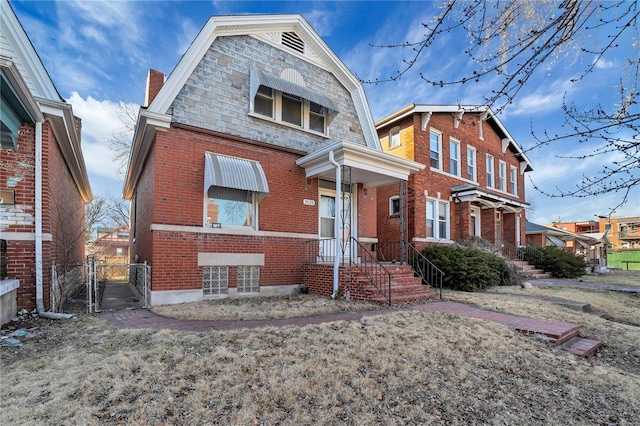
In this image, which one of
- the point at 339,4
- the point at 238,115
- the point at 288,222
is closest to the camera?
the point at 339,4

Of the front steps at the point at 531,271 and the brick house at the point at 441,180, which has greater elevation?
the brick house at the point at 441,180

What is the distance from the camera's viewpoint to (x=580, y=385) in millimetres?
4098

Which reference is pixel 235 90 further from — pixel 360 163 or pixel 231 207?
pixel 360 163

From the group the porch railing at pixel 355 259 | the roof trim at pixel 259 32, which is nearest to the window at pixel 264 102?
the roof trim at pixel 259 32

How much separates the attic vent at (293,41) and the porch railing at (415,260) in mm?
7226

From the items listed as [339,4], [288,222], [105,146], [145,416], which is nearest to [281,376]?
[145,416]

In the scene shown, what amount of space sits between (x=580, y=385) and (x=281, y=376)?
363 centimetres

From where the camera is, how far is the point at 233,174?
28.7 ft

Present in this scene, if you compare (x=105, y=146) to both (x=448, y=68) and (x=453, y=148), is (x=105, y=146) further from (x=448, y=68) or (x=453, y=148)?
(x=448, y=68)

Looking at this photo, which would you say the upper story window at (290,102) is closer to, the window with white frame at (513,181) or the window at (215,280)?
the window at (215,280)

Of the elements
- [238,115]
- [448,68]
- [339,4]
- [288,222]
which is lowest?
[288,222]

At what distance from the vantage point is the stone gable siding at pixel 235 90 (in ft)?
29.2

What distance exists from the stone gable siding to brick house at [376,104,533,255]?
5229 millimetres

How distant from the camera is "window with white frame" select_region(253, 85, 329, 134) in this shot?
10334mm
